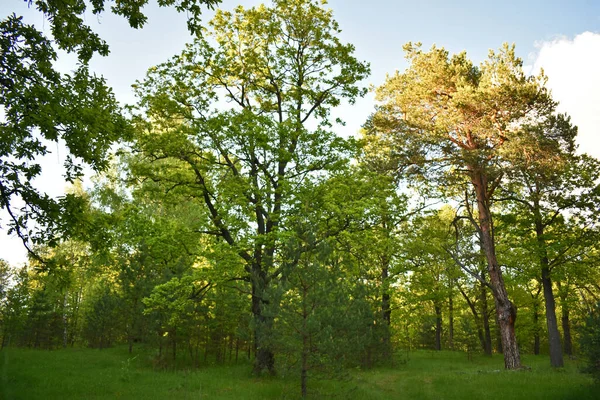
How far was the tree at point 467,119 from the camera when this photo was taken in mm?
14602

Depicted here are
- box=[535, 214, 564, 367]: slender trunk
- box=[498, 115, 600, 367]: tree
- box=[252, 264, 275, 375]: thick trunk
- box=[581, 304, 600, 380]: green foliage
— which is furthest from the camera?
box=[535, 214, 564, 367]: slender trunk

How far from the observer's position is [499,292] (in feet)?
50.8

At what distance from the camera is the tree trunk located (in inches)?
595

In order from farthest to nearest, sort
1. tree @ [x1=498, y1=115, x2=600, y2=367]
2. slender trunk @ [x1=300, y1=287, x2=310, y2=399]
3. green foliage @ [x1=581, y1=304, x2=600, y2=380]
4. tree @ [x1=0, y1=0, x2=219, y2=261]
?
tree @ [x1=498, y1=115, x2=600, y2=367] → slender trunk @ [x1=300, y1=287, x2=310, y2=399] → green foliage @ [x1=581, y1=304, x2=600, y2=380] → tree @ [x1=0, y1=0, x2=219, y2=261]

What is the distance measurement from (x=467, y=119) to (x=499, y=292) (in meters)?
7.47

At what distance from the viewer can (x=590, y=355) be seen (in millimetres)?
10227

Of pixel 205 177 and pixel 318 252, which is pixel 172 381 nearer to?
pixel 318 252

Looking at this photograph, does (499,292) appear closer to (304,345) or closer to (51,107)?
(304,345)

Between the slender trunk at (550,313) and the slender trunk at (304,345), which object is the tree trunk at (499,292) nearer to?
the slender trunk at (550,313)

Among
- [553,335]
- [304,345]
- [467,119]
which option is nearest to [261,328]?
[304,345]

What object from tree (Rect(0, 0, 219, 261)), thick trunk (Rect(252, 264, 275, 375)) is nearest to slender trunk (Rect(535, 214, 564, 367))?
thick trunk (Rect(252, 264, 275, 375))

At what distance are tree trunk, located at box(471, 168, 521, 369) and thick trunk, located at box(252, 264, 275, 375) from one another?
31.8 ft

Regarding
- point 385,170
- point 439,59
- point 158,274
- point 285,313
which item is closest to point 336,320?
point 285,313

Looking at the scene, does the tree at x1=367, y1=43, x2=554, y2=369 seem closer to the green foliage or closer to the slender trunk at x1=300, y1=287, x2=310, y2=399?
the green foliage
